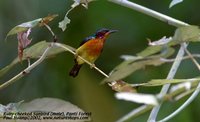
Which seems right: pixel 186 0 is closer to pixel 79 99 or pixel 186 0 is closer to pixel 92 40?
pixel 79 99

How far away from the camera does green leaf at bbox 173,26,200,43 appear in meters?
0.47

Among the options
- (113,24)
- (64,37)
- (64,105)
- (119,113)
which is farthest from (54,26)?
(64,105)

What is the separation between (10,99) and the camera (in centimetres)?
143

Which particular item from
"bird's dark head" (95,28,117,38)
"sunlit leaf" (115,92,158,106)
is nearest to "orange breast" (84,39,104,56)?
"bird's dark head" (95,28,117,38)

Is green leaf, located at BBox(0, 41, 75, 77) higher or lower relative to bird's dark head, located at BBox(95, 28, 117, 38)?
higher

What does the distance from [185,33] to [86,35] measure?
3.11 feet

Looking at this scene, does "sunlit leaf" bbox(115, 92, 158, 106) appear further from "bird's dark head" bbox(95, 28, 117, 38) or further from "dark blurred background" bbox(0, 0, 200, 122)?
"dark blurred background" bbox(0, 0, 200, 122)

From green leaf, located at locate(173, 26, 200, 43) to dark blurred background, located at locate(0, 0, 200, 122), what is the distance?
2.71ft

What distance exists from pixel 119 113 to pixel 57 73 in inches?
9.1

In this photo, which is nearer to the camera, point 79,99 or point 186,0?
point 186,0

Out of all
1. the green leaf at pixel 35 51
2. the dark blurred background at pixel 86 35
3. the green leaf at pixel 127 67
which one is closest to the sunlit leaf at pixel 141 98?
the green leaf at pixel 127 67

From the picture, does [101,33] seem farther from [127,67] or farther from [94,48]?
[127,67]

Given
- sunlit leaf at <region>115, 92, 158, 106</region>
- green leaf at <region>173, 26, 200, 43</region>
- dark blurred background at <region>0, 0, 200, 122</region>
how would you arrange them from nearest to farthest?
1. sunlit leaf at <region>115, 92, 158, 106</region>
2. green leaf at <region>173, 26, 200, 43</region>
3. dark blurred background at <region>0, 0, 200, 122</region>

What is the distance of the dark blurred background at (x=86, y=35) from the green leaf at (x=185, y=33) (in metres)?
0.83
